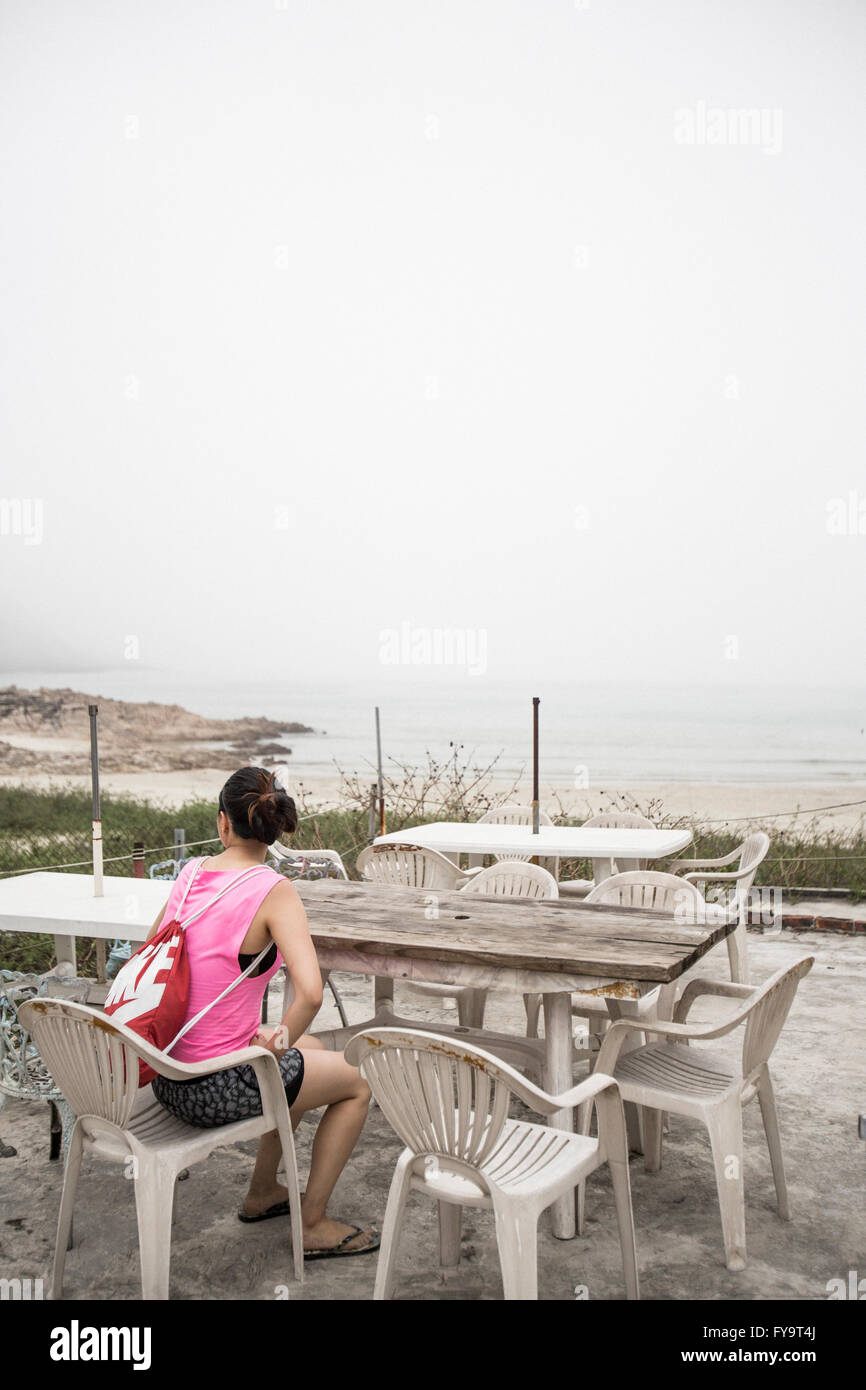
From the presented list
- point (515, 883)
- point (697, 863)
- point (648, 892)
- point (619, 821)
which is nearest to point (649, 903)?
point (648, 892)

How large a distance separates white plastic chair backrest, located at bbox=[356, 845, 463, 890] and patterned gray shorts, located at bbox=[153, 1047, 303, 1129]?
92.8 inches

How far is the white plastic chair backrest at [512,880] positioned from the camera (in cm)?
454

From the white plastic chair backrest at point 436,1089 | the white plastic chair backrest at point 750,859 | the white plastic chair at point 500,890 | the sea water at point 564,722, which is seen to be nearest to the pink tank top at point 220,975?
the white plastic chair backrest at point 436,1089

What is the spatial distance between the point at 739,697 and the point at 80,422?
25.6 m

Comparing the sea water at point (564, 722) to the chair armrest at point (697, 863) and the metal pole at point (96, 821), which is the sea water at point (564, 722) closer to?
the chair armrest at point (697, 863)

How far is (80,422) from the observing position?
3953 cm

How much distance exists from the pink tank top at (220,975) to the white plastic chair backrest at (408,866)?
7.51ft

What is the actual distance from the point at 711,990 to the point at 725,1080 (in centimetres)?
49

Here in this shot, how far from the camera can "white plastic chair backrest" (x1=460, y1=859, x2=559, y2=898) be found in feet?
14.9

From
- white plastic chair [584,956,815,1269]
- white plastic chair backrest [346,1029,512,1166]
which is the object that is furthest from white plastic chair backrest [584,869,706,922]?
white plastic chair backrest [346,1029,512,1166]

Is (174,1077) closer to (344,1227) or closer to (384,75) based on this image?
(344,1227)

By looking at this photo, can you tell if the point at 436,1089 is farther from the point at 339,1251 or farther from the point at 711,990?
the point at 711,990

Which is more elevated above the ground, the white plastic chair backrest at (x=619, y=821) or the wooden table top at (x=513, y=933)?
the wooden table top at (x=513, y=933)

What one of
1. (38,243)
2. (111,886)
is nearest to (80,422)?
(38,243)
